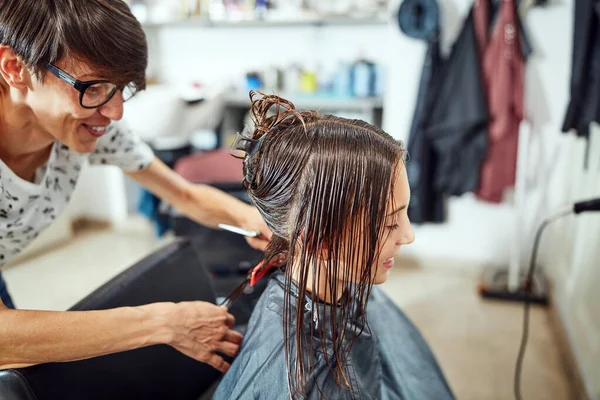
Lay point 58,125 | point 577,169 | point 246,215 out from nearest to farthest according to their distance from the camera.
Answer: point 58,125 → point 246,215 → point 577,169

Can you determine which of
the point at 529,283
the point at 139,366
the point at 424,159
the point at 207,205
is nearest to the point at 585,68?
the point at 424,159

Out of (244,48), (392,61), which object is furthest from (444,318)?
(244,48)

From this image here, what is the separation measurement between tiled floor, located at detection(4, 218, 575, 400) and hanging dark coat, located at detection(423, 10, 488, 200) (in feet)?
1.64

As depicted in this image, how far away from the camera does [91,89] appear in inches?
35.1

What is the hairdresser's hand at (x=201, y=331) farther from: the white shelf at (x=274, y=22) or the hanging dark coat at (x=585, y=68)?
the white shelf at (x=274, y=22)

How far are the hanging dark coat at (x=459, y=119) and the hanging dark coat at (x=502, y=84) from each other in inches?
1.7

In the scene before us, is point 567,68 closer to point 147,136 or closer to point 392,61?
point 392,61

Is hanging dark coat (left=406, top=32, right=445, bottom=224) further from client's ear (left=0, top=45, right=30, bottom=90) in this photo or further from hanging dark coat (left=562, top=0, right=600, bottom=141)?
client's ear (left=0, top=45, right=30, bottom=90)

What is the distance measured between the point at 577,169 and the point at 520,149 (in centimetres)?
28

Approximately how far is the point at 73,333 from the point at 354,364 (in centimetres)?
47

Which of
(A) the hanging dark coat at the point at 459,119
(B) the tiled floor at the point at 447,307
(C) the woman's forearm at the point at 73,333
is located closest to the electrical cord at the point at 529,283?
(B) the tiled floor at the point at 447,307

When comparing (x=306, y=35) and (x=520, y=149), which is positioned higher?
(x=306, y=35)

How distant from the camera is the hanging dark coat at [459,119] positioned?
7.38ft

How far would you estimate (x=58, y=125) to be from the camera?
3.06 ft
